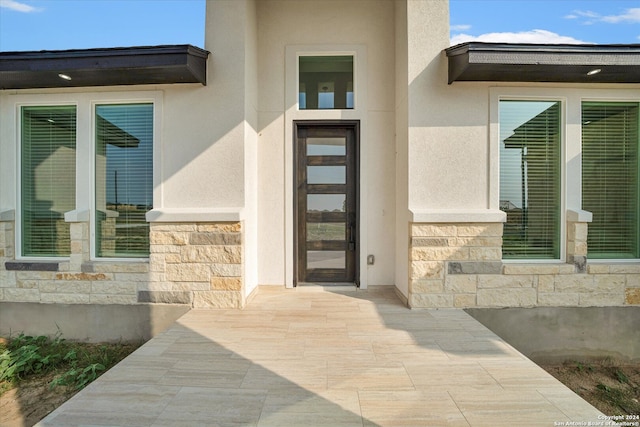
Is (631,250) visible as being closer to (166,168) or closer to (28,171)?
(166,168)

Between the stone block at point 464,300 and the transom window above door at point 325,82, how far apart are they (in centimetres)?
274

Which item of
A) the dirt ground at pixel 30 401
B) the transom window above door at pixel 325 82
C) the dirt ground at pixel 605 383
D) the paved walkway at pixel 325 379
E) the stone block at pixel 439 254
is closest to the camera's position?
the paved walkway at pixel 325 379

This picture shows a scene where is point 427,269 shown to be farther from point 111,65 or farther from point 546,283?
point 111,65

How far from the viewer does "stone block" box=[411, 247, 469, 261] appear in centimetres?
352

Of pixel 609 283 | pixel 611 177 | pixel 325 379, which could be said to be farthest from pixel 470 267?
pixel 325 379

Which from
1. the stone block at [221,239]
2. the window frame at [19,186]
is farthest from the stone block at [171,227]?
the window frame at [19,186]

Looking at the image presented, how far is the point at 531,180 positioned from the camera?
12.2 feet

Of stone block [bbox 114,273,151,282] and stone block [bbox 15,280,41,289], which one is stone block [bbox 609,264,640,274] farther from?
stone block [bbox 15,280,41,289]

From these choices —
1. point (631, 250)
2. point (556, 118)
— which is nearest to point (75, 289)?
point (556, 118)

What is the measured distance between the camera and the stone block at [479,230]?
3.53 m

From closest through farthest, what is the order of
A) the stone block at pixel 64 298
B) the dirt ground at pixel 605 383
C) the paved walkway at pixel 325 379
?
the paved walkway at pixel 325 379
the dirt ground at pixel 605 383
the stone block at pixel 64 298

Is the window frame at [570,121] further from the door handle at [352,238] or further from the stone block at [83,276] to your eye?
the stone block at [83,276]

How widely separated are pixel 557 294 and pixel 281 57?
4.42 m

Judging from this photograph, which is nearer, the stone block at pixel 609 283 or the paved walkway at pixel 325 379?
the paved walkway at pixel 325 379
